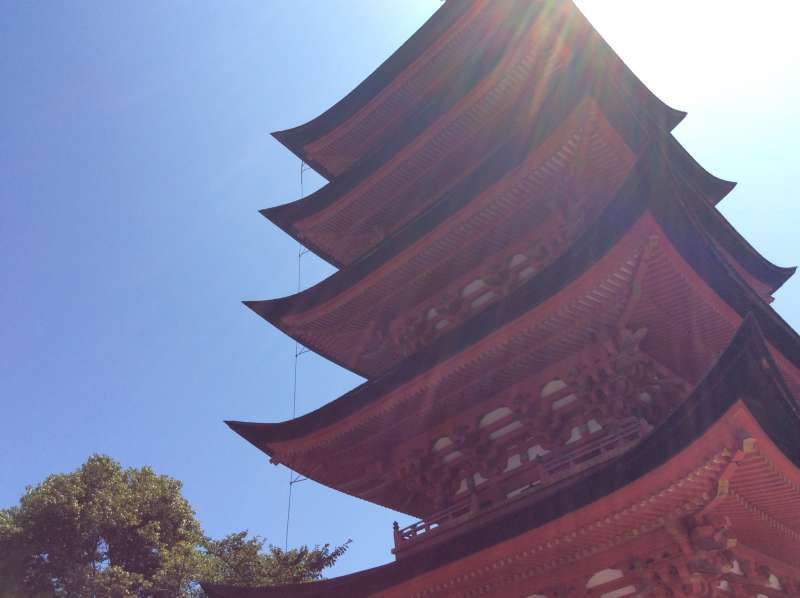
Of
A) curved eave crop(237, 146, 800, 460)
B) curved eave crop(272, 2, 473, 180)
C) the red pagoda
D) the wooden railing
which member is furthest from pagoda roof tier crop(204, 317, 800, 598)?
curved eave crop(272, 2, 473, 180)

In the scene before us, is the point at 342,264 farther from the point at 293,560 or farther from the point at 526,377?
the point at 293,560

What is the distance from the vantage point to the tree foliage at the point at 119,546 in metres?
22.0

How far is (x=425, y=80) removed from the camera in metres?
15.6

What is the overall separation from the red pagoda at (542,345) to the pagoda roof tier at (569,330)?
36 millimetres

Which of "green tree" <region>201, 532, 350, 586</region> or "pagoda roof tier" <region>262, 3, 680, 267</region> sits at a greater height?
"pagoda roof tier" <region>262, 3, 680, 267</region>

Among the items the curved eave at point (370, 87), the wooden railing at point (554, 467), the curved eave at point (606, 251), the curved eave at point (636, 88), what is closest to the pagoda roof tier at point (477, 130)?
the curved eave at point (636, 88)

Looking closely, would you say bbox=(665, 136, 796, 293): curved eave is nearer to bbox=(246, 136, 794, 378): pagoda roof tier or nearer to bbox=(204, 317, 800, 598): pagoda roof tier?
bbox=(246, 136, 794, 378): pagoda roof tier

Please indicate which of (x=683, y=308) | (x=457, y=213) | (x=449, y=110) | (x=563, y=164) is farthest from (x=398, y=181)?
(x=683, y=308)

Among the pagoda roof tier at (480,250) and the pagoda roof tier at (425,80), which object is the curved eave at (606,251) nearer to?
the pagoda roof tier at (480,250)

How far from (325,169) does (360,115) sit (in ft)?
7.71

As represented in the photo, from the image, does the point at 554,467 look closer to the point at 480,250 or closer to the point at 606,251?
the point at 606,251

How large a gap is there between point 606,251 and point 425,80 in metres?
9.54

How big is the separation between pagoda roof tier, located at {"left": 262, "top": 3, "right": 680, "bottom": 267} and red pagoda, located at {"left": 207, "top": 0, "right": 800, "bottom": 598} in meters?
0.05

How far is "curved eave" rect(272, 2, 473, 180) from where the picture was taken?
1477 centimetres
